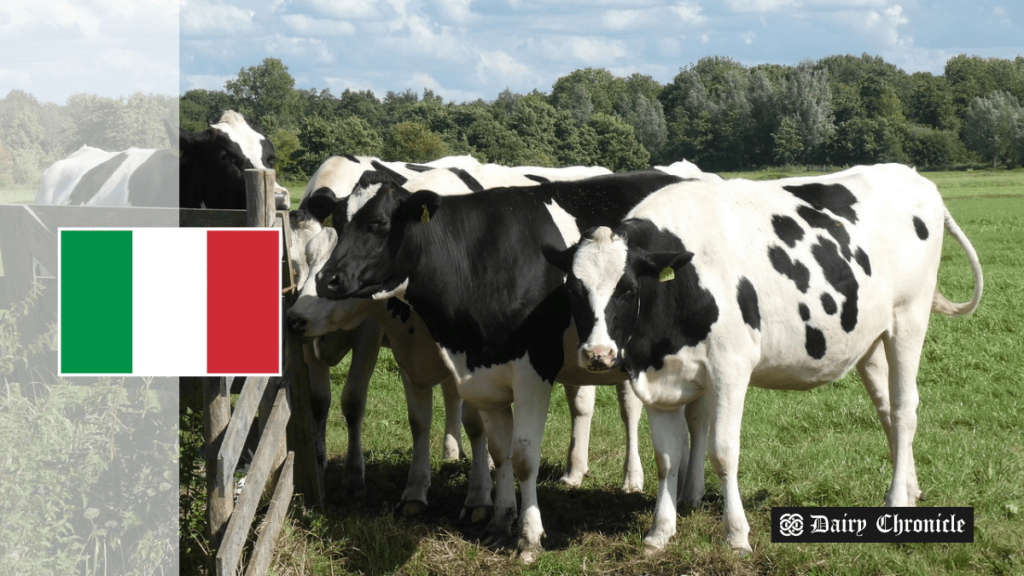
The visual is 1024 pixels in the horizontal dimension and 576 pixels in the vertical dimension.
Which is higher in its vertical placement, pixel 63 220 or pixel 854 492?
pixel 63 220

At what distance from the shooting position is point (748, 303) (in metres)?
6.00

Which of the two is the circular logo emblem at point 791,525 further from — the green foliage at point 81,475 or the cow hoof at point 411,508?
the green foliage at point 81,475

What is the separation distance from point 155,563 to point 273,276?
1.61 m

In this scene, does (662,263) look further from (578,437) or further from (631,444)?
(578,437)

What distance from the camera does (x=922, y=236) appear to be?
7012mm

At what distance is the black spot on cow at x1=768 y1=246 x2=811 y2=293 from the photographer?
6246 millimetres

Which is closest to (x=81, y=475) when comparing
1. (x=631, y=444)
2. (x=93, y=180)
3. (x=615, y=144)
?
(x=631, y=444)

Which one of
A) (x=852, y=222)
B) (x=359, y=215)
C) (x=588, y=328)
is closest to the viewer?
(x=588, y=328)

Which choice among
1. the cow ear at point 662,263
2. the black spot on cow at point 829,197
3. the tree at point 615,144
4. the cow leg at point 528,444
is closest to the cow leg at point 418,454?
the cow leg at point 528,444

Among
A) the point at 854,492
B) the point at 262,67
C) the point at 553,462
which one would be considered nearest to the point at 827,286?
the point at 854,492

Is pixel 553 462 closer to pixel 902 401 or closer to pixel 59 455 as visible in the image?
pixel 902 401

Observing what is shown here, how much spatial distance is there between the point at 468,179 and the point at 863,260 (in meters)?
3.11

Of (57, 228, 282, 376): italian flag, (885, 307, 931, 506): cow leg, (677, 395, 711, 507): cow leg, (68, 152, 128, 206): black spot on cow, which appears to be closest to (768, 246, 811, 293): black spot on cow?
(885, 307, 931, 506): cow leg

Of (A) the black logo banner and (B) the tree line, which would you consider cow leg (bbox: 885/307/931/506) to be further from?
(B) the tree line
